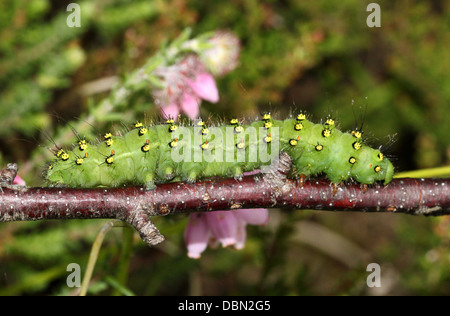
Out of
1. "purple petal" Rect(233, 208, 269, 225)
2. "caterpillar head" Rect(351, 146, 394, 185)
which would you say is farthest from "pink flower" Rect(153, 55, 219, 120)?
"caterpillar head" Rect(351, 146, 394, 185)

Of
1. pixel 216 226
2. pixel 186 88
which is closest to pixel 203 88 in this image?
pixel 186 88

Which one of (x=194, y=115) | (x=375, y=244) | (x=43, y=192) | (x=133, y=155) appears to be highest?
(x=194, y=115)

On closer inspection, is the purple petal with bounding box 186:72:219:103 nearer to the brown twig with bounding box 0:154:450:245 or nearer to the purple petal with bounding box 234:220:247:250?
the purple petal with bounding box 234:220:247:250

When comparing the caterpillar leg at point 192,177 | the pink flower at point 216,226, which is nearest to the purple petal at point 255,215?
the pink flower at point 216,226

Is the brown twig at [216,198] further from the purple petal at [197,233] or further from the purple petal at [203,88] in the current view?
the purple petal at [203,88]

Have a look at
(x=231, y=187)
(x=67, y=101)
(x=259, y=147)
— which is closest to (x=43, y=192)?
(x=231, y=187)
